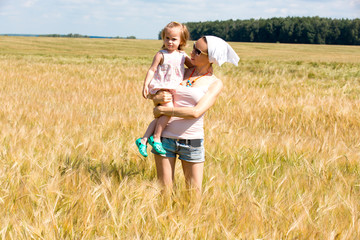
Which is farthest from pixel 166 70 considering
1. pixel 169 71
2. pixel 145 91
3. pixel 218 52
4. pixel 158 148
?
pixel 158 148

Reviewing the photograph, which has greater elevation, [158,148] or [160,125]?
[160,125]

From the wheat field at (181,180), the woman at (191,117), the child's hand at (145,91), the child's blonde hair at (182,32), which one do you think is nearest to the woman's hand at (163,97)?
the woman at (191,117)

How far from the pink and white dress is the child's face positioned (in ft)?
0.13

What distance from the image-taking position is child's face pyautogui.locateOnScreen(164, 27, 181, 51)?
2180 millimetres

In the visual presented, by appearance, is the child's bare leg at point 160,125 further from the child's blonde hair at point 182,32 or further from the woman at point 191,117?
the child's blonde hair at point 182,32

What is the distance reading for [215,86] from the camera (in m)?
2.13

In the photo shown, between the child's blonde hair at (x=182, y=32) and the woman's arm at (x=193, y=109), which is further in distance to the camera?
the child's blonde hair at (x=182, y=32)

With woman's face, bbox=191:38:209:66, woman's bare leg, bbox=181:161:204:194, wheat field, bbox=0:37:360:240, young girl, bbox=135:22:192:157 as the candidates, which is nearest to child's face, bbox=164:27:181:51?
young girl, bbox=135:22:192:157

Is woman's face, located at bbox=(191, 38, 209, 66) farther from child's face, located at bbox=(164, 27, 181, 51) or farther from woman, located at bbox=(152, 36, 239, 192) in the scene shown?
child's face, located at bbox=(164, 27, 181, 51)

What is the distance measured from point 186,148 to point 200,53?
526 mm

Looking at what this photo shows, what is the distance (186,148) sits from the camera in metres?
2.11

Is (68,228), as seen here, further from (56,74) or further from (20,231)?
(56,74)

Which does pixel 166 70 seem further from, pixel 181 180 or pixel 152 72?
pixel 181 180

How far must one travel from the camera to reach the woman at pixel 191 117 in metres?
2.10
